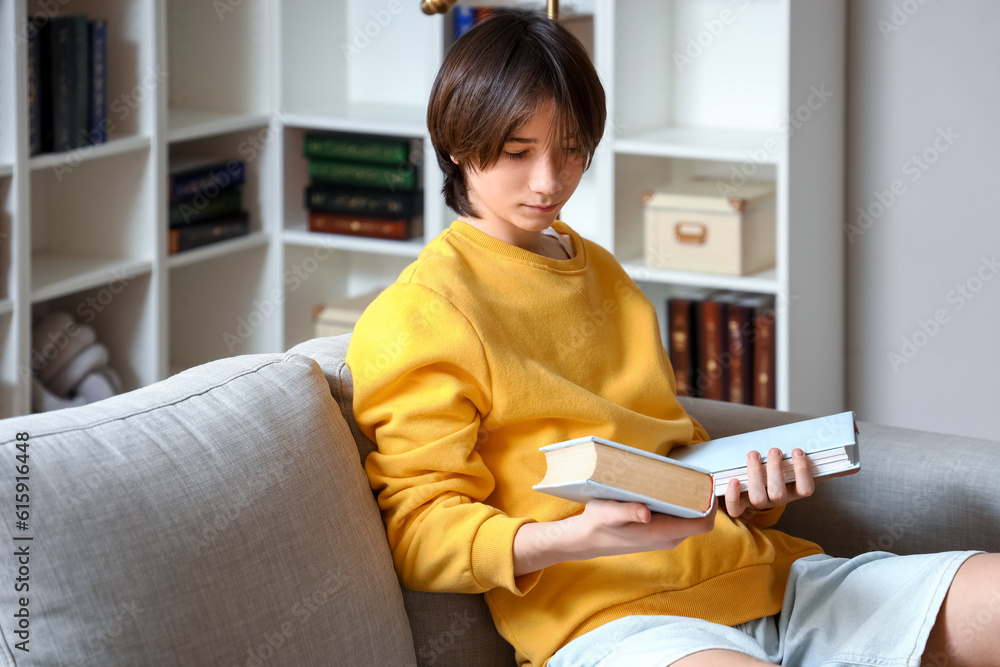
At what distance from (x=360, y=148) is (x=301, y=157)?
21cm

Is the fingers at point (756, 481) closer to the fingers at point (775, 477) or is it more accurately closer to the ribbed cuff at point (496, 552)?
the fingers at point (775, 477)

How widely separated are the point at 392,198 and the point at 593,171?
0.49 m

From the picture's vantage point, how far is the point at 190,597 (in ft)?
3.12

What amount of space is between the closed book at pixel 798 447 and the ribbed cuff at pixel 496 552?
0.20m

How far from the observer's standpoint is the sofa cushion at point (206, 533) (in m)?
0.90

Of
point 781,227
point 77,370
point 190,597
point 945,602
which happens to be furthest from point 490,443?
point 77,370

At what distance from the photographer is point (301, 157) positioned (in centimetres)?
296

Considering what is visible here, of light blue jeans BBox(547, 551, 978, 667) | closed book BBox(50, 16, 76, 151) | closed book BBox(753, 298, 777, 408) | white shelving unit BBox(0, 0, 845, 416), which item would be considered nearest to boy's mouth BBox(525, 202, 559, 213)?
light blue jeans BBox(547, 551, 978, 667)

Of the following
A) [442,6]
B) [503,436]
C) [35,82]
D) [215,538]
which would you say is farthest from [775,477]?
[35,82]

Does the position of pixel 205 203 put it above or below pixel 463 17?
below

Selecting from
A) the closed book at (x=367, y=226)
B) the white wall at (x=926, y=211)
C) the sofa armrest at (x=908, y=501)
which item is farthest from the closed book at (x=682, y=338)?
the sofa armrest at (x=908, y=501)

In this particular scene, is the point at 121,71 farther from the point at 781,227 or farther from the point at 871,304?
the point at 871,304

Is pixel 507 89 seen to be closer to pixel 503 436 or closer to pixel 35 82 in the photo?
pixel 503 436

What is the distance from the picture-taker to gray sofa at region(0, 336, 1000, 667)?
90 cm
